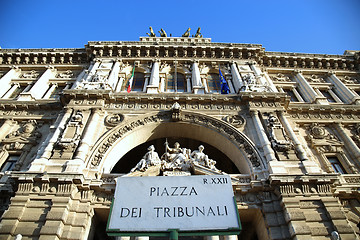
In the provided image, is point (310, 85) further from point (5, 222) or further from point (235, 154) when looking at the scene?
point (5, 222)

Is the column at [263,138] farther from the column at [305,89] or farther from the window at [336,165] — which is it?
the column at [305,89]

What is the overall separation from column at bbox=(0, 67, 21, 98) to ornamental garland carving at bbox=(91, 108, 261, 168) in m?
9.87

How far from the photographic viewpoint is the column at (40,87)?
14.4m

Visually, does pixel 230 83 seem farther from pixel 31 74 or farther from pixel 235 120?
pixel 31 74

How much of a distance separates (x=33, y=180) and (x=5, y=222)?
156cm

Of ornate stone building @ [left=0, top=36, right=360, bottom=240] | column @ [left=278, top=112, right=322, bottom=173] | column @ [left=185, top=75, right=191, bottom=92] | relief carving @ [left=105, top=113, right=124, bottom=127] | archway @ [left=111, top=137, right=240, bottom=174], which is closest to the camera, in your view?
ornate stone building @ [left=0, top=36, right=360, bottom=240]

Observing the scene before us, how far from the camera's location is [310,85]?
17.3 meters

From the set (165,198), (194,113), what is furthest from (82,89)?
(165,198)

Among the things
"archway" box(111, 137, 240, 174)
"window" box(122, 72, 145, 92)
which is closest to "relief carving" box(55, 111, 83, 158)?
"archway" box(111, 137, 240, 174)

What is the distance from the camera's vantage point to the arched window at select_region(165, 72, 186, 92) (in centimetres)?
1571

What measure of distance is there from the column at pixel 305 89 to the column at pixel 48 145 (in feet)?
49.0

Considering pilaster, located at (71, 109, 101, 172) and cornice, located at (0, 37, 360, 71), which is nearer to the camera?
pilaster, located at (71, 109, 101, 172)

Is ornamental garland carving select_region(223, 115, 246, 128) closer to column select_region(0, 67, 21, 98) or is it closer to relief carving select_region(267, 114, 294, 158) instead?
relief carving select_region(267, 114, 294, 158)

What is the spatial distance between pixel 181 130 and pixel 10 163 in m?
8.52
